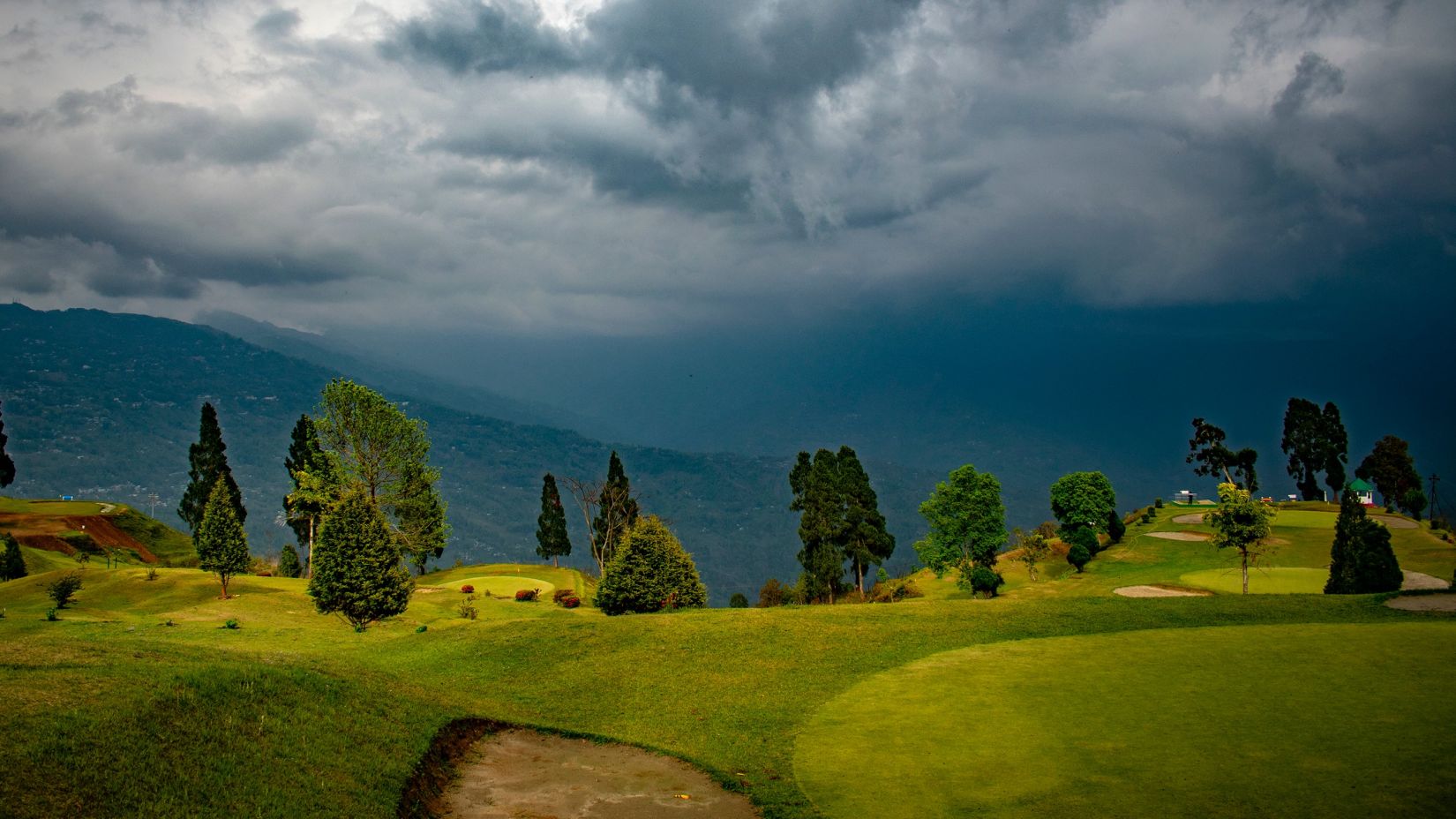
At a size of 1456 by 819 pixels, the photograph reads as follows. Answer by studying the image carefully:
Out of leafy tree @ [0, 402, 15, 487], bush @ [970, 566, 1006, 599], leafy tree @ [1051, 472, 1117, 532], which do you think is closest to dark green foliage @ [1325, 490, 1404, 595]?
bush @ [970, 566, 1006, 599]

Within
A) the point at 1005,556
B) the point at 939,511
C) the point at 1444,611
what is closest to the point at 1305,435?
the point at 1005,556

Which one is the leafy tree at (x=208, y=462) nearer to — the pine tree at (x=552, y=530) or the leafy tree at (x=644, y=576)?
the pine tree at (x=552, y=530)

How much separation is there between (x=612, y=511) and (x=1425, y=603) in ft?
205

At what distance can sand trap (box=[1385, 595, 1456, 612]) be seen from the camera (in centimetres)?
2750

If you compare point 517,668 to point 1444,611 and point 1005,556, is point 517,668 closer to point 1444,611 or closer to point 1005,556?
point 1444,611

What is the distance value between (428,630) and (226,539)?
686 inches

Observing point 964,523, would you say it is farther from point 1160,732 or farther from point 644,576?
point 1160,732

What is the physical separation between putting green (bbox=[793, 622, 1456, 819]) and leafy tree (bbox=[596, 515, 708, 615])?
17.2 meters

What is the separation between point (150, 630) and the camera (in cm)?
3325

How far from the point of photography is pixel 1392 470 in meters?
79.4

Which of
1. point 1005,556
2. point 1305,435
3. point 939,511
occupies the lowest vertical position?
point 1005,556

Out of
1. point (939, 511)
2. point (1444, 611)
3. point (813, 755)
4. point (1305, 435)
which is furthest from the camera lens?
point (1305, 435)

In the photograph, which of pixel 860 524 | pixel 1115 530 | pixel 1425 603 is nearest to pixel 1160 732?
pixel 1425 603

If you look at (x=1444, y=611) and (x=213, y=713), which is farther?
(x=1444, y=611)
